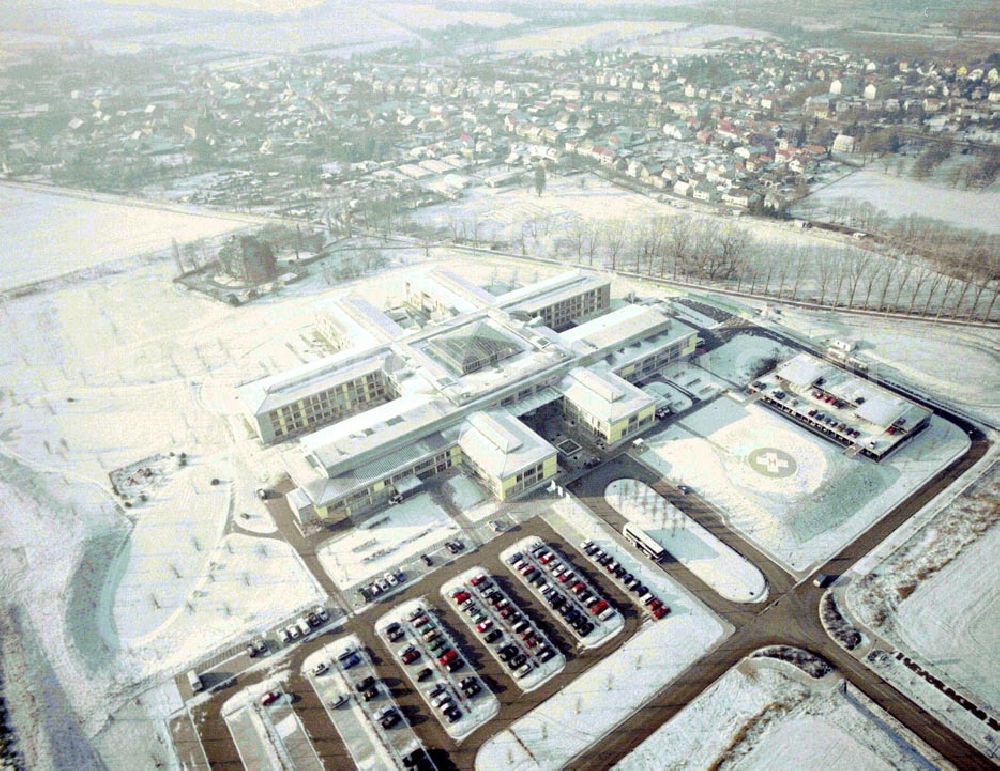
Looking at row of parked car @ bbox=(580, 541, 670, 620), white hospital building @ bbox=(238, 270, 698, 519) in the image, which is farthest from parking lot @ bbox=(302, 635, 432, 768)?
row of parked car @ bbox=(580, 541, 670, 620)

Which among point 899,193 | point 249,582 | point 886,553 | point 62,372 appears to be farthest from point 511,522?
point 899,193

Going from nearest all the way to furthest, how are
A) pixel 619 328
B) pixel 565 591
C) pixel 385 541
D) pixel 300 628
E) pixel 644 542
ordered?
pixel 300 628 < pixel 565 591 < pixel 644 542 < pixel 385 541 < pixel 619 328

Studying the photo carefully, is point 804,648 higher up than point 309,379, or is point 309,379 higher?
point 309,379

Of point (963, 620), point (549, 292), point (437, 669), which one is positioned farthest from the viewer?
point (549, 292)

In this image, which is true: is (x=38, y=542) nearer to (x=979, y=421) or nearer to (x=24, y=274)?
(x=24, y=274)

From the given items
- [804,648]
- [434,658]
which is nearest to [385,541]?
[434,658]

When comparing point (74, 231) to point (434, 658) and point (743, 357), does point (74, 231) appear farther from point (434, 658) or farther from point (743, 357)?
point (743, 357)
